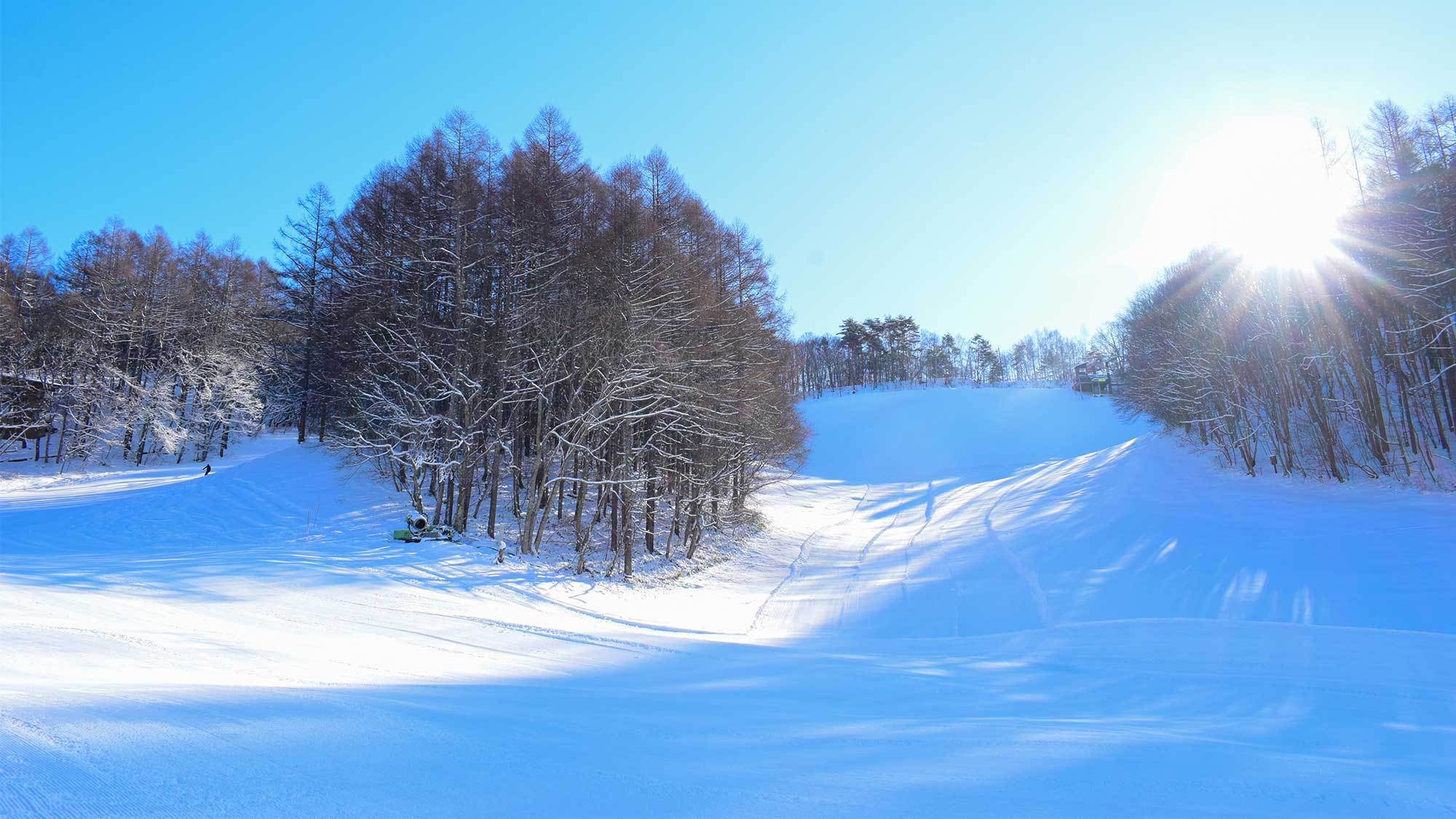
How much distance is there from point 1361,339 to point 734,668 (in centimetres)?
2468

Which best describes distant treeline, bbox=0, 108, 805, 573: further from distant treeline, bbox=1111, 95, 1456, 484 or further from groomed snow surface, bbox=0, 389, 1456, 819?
distant treeline, bbox=1111, 95, 1456, 484

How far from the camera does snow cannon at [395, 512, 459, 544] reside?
521 inches

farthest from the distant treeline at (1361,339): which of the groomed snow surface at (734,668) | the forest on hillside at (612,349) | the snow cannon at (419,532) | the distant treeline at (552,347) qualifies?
the snow cannon at (419,532)

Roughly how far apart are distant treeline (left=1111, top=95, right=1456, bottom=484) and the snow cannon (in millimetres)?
24793

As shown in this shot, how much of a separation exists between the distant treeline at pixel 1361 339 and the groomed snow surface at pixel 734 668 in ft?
9.44

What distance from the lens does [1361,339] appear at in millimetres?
18969

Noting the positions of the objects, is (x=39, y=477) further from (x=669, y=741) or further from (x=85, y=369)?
(x=669, y=741)

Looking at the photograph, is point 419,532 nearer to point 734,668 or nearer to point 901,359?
point 734,668

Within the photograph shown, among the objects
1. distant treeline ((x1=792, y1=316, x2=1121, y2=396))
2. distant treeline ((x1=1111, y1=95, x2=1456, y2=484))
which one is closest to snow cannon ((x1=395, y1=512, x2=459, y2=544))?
distant treeline ((x1=1111, y1=95, x2=1456, y2=484))

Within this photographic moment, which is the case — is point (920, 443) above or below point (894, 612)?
above

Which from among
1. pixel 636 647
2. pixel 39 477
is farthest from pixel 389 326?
pixel 39 477

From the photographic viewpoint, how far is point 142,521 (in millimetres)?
14797

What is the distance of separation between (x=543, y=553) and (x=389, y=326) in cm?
679

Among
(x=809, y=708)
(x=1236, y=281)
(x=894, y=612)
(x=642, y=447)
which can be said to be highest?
(x=1236, y=281)
